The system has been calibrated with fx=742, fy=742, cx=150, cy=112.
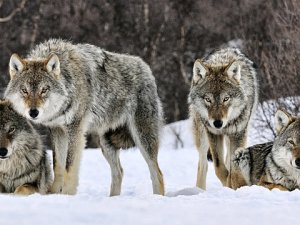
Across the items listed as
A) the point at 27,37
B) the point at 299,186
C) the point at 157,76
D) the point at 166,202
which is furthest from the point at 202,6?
the point at 166,202

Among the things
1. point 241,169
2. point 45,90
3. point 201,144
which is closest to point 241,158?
point 241,169

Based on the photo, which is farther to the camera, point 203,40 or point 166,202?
point 203,40

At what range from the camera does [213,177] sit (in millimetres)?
11516

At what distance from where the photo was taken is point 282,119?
7234mm

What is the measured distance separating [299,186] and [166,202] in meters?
2.12

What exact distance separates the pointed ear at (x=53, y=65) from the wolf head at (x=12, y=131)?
540 millimetres

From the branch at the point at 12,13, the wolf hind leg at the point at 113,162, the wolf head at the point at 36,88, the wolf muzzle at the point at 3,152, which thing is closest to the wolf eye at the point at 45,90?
the wolf head at the point at 36,88

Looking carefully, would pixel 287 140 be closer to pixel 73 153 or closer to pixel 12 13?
pixel 73 153

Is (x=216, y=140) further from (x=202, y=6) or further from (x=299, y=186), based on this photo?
(x=202, y=6)

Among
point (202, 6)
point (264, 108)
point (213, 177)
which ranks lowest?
point (213, 177)

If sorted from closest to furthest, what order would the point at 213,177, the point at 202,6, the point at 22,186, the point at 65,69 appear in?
the point at 22,186 < the point at 65,69 < the point at 213,177 < the point at 202,6

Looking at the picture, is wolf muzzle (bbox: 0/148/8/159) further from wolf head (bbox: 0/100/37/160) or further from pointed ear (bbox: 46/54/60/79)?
pointed ear (bbox: 46/54/60/79)

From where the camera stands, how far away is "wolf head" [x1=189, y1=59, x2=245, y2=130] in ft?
26.7

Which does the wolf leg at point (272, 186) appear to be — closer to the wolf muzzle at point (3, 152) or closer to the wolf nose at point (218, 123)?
the wolf nose at point (218, 123)
